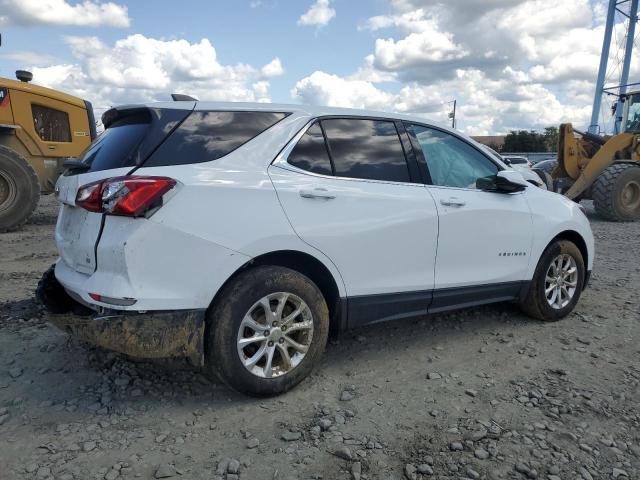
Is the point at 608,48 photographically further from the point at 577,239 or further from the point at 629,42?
the point at 577,239

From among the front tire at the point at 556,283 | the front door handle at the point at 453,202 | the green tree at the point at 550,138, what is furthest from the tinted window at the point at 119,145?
the green tree at the point at 550,138

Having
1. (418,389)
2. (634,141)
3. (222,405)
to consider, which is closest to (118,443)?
(222,405)

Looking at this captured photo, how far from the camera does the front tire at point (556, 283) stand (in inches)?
173

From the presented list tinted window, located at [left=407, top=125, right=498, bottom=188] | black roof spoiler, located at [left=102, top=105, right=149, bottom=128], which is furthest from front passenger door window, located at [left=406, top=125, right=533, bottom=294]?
black roof spoiler, located at [left=102, top=105, right=149, bottom=128]

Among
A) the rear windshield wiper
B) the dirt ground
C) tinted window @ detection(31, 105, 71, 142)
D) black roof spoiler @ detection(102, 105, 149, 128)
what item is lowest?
the dirt ground

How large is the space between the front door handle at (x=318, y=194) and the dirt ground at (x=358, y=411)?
1.20m

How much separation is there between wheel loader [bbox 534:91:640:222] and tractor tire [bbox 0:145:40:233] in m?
10.6

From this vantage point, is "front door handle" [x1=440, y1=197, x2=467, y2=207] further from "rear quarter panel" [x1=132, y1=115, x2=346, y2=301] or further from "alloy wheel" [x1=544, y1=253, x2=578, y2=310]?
"alloy wheel" [x1=544, y1=253, x2=578, y2=310]

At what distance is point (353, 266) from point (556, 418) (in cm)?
144

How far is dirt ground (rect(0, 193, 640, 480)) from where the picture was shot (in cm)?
245

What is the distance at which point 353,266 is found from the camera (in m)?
3.25

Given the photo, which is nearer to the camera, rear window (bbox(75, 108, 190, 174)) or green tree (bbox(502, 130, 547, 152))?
rear window (bbox(75, 108, 190, 174))

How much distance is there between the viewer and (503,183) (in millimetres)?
3994

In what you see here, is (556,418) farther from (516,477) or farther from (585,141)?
(585,141)
